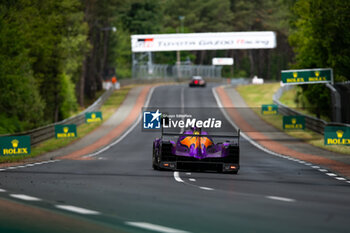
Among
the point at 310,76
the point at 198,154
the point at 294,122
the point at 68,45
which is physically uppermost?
the point at 68,45

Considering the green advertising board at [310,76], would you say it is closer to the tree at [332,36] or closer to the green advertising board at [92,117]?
the tree at [332,36]

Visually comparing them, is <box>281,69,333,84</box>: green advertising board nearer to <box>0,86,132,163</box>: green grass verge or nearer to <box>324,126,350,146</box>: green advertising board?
<box>324,126,350,146</box>: green advertising board

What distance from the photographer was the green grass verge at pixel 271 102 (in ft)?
144

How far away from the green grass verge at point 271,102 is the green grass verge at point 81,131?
578 inches

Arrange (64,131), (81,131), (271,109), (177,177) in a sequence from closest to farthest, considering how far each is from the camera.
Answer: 1. (177,177)
2. (64,131)
3. (81,131)
4. (271,109)

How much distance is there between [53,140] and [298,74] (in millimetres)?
16438

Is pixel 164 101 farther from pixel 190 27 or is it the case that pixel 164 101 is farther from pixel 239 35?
pixel 190 27

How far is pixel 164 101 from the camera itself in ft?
280

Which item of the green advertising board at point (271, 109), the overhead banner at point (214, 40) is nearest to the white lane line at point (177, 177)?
the green advertising board at point (271, 109)

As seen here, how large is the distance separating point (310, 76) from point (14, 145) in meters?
23.4

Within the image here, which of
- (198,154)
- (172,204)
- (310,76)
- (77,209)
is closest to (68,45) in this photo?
(310,76)

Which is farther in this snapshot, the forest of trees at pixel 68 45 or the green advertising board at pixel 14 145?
the forest of trees at pixel 68 45

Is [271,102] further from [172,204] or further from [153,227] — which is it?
[153,227]

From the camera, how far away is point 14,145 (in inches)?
1228
